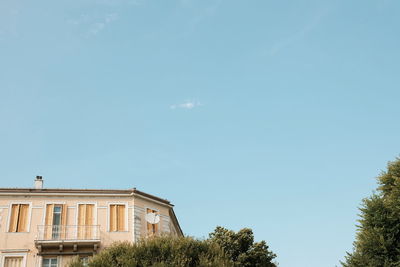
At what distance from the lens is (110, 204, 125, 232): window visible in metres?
33.5

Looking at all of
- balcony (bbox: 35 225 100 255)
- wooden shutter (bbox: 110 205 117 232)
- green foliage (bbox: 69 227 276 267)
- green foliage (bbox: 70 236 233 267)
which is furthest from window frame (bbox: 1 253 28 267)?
green foliage (bbox: 70 236 233 267)

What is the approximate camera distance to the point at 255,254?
42.4 metres

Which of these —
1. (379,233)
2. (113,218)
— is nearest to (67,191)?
(113,218)

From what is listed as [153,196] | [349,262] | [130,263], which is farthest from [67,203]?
[349,262]

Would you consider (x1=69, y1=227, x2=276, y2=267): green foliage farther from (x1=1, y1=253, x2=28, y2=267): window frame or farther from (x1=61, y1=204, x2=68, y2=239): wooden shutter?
(x1=1, y1=253, x2=28, y2=267): window frame

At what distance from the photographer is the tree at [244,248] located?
1657 inches

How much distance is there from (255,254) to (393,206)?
830 inches

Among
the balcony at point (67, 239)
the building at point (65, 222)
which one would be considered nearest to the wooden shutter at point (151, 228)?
the building at point (65, 222)

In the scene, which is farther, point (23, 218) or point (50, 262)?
point (23, 218)

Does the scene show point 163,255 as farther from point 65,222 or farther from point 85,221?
point 65,222

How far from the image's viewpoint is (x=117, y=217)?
33969 millimetres

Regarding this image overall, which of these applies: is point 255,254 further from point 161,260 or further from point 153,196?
point 161,260

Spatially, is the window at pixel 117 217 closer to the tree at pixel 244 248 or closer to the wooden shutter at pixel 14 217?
the wooden shutter at pixel 14 217

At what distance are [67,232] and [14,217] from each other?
12.6 ft
